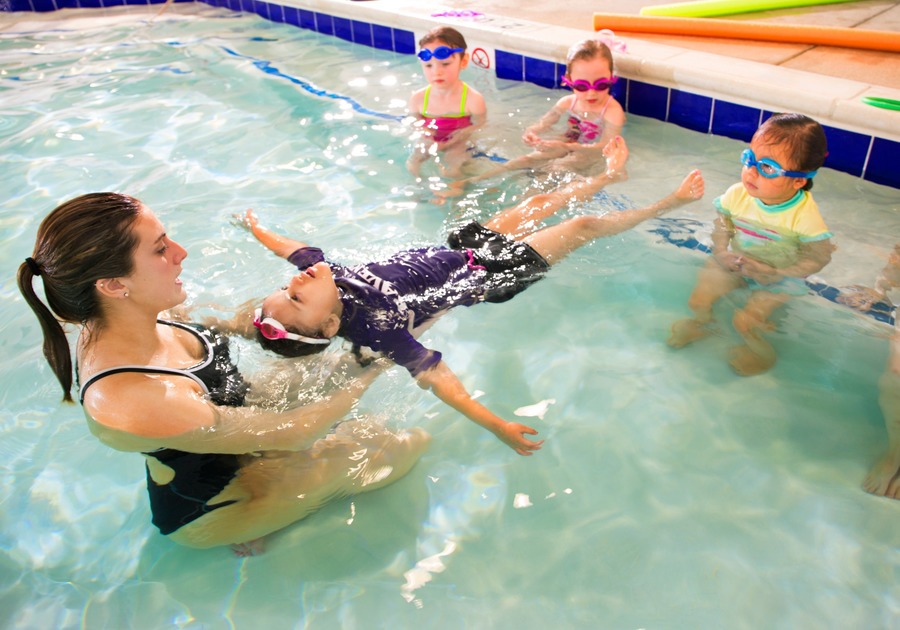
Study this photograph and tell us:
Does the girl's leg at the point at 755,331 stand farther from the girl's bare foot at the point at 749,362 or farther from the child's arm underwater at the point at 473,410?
the child's arm underwater at the point at 473,410

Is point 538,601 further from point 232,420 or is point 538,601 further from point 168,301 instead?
point 168,301

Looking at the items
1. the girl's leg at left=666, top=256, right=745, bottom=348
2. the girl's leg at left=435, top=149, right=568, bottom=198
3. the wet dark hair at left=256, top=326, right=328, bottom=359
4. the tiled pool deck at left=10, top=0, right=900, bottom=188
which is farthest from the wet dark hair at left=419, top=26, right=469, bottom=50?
the wet dark hair at left=256, top=326, right=328, bottom=359

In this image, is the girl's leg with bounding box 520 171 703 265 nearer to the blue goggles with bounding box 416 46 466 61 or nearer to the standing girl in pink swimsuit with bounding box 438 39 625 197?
the standing girl in pink swimsuit with bounding box 438 39 625 197

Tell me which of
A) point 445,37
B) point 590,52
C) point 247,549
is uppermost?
point 445,37

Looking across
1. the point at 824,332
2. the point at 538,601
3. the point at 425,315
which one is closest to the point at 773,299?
the point at 824,332

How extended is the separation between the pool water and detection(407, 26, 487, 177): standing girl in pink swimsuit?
13.1 inches

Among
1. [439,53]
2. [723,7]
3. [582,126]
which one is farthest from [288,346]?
[723,7]

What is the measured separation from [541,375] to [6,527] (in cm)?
243

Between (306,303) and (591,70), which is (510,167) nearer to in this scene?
(591,70)

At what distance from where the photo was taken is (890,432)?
9.31 ft

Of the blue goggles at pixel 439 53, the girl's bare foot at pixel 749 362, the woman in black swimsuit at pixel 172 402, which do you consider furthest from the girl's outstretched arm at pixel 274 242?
the girl's bare foot at pixel 749 362

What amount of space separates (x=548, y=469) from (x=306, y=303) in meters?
1.27

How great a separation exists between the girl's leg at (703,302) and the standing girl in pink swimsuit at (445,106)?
2.05 meters

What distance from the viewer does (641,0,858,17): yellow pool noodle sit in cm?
608
